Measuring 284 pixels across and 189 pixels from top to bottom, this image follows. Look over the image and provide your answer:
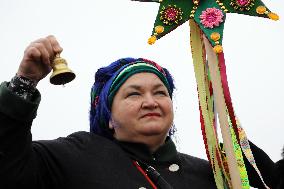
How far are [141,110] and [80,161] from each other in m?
0.54

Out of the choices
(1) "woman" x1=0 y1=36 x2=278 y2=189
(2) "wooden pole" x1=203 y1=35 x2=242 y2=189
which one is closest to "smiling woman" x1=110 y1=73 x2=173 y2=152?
(1) "woman" x1=0 y1=36 x2=278 y2=189

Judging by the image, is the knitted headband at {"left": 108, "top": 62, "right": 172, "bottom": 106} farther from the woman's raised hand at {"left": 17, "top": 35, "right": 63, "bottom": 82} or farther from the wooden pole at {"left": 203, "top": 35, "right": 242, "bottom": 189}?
the woman's raised hand at {"left": 17, "top": 35, "right": 63, "bottom": 82}

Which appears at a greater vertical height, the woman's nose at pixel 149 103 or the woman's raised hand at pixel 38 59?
the woman's raised hand at pixel 38 59

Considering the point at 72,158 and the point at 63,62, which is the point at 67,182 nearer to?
the point at 72,158

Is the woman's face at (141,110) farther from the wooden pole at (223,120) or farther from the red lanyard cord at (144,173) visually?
the wooden pole at (223,120)

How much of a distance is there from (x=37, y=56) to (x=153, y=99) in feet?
3.20

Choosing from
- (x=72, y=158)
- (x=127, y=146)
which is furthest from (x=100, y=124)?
(x=72, y=158)

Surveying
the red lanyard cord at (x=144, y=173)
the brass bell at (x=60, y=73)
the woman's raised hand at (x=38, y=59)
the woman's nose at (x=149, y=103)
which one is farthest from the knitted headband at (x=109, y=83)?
the woman's raised hand at (x=38, y=59)

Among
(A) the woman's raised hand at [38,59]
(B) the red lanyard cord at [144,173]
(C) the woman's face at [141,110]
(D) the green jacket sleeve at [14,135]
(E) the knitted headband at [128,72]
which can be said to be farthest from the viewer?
(E) the knitted headband at [128,72]

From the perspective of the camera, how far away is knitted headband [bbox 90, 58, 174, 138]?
3.43m

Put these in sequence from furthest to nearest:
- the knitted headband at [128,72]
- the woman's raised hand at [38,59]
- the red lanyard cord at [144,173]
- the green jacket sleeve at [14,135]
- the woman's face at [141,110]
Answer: the knitted headband at [128,72] → the woman's face at [141,110] → the red lanyard cord at [144,173] → the woman's raised hand at [38,59] → the green jacket sleeve at [14,135]

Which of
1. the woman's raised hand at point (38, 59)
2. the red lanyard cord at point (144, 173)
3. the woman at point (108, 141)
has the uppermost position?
the woman's raised hand at point (38, 59)

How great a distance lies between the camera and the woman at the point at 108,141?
98.4 inches

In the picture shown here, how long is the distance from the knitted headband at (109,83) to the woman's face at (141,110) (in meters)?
0.05
